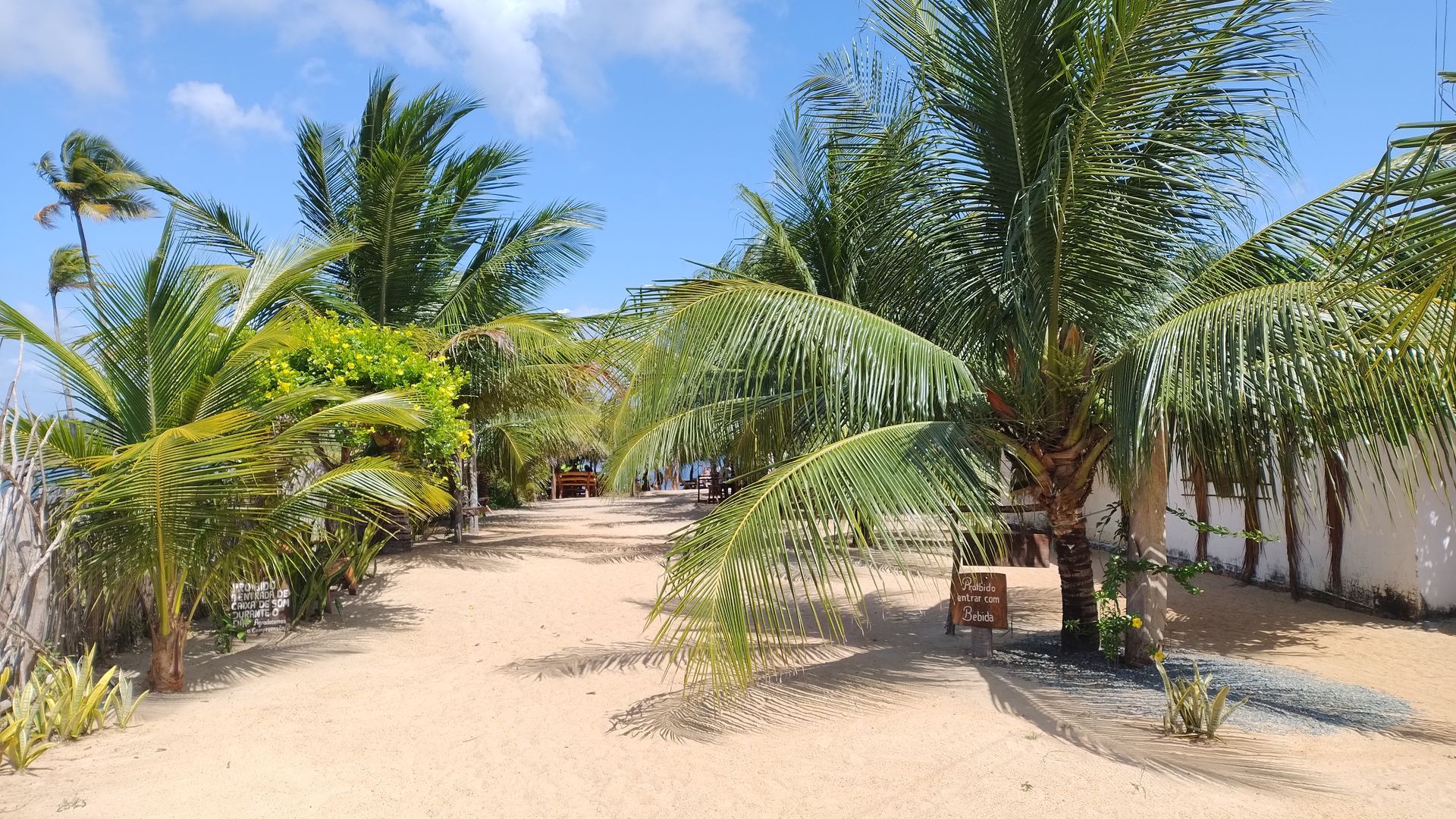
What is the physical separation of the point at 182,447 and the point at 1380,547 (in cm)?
1009

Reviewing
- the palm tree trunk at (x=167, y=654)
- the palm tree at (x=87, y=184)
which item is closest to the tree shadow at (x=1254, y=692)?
the palm tree trunk at (x=167, y=654)

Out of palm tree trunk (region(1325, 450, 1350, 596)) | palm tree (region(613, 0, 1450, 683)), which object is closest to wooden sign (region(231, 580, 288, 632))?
palm tree (region(613, 0, 1450, 683))

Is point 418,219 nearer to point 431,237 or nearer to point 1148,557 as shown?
point 431,237

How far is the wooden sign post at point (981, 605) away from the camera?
6539 mm

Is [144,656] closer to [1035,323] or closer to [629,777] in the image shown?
[629,777]

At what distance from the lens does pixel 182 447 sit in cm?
566

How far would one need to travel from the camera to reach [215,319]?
6.84 m

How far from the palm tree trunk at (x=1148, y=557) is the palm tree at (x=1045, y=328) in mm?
34

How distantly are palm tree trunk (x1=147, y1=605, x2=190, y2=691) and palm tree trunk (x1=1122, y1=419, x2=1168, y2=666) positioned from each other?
21.6 feet

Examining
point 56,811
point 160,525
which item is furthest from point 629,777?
point 160,525

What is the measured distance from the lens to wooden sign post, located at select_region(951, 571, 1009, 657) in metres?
6.54

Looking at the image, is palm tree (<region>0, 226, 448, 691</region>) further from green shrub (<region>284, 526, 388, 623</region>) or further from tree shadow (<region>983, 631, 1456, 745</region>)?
tree shadow (<region>983, 631, 1456, 745</region>)

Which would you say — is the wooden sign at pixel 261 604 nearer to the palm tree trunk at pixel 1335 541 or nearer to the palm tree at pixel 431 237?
the palm tree at pixel 431 237

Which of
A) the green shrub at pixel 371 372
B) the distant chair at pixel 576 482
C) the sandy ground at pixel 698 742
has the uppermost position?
the green shrub at pixel 371 372
